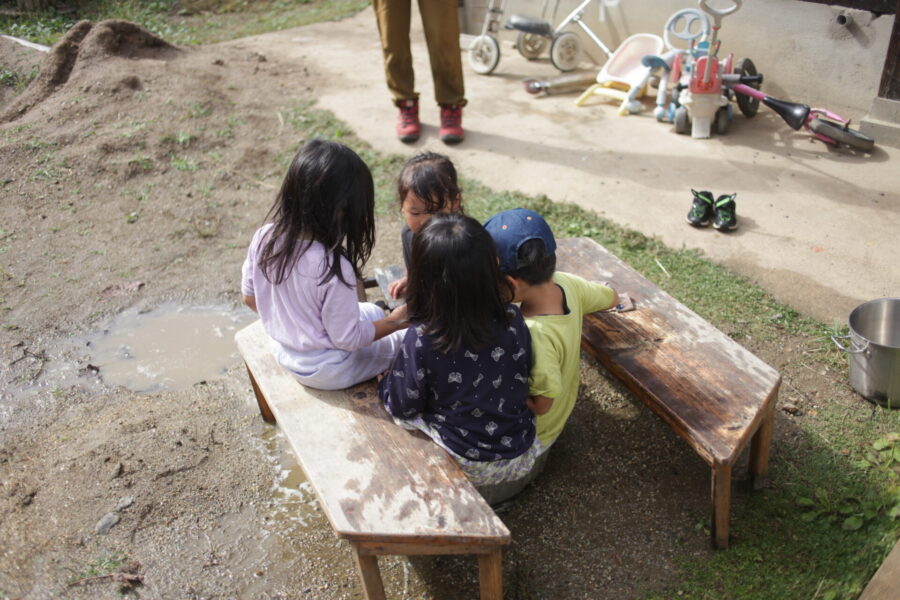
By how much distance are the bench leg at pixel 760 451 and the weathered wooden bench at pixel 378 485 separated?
105cm

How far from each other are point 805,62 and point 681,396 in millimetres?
4170

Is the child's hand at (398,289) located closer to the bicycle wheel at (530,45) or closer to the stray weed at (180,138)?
the stray weed at (180,138)

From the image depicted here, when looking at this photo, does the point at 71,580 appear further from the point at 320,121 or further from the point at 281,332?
the point at 320,121

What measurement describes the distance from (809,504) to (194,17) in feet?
31.2

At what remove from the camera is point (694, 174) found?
475 cm

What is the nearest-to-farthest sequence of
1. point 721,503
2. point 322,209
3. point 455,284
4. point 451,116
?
point 455,284 → point 322,209 → point 721,503 → point 451,116

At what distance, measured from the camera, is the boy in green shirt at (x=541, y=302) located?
2.25m

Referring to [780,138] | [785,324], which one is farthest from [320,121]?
[785,324]

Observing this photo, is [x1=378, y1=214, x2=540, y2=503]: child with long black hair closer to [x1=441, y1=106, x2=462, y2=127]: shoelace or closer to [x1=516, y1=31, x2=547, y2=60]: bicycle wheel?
[x1=441, y1=106, x2=462, y2=127]: shoelace

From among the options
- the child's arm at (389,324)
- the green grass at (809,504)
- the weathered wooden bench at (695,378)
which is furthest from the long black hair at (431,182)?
the green grass at (809,504)

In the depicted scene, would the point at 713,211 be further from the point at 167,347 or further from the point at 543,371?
the point at 167,347

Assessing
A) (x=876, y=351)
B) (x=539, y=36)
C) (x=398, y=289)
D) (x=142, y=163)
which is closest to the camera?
(x=876, y=351)

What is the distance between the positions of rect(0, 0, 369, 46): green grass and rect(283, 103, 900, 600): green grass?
22.7 ft

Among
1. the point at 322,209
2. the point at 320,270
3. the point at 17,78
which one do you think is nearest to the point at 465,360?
the point at 320,270
